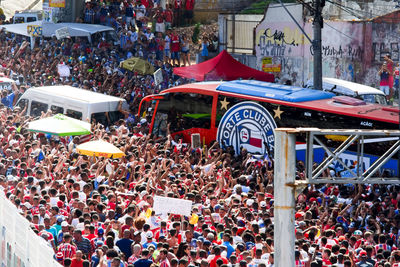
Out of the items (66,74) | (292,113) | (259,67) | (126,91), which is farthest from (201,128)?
(259,67)

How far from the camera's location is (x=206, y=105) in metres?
20.8

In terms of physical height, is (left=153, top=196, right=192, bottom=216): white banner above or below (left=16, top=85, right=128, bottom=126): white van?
below

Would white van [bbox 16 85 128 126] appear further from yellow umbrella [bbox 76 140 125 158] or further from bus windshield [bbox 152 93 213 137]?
yellow umbrella [bbox 76 140 125 158]

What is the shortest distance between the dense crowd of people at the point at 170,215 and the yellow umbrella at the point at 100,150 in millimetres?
174

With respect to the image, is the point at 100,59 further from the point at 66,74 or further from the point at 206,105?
the point at 206,105

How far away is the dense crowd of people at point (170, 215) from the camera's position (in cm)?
1200

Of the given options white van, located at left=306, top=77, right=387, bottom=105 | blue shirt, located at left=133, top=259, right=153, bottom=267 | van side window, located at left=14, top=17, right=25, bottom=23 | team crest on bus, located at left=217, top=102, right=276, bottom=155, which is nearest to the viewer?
blue shirt, located at left=133, top=259, right=153, bottom=267

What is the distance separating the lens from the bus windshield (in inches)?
823

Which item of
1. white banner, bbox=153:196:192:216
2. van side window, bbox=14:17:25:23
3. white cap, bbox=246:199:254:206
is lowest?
white cap, bbox=246:199:254:206

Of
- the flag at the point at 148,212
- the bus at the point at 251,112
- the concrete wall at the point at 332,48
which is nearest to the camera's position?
the flag at the point at 148,212

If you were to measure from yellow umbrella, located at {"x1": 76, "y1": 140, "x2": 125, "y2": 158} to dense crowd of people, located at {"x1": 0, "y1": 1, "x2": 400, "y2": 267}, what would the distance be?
0.57ft

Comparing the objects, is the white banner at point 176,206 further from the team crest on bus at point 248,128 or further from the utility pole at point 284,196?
the team crest on bus at point 248,128

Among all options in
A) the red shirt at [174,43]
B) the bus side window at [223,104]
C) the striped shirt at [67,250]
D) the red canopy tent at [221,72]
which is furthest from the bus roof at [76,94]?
the striped shirt at [67,250]

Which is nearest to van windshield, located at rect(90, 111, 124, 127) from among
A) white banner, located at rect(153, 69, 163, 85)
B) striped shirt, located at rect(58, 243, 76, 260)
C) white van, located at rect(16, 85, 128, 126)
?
white van, located at rect(16, 85, 128, 126)
